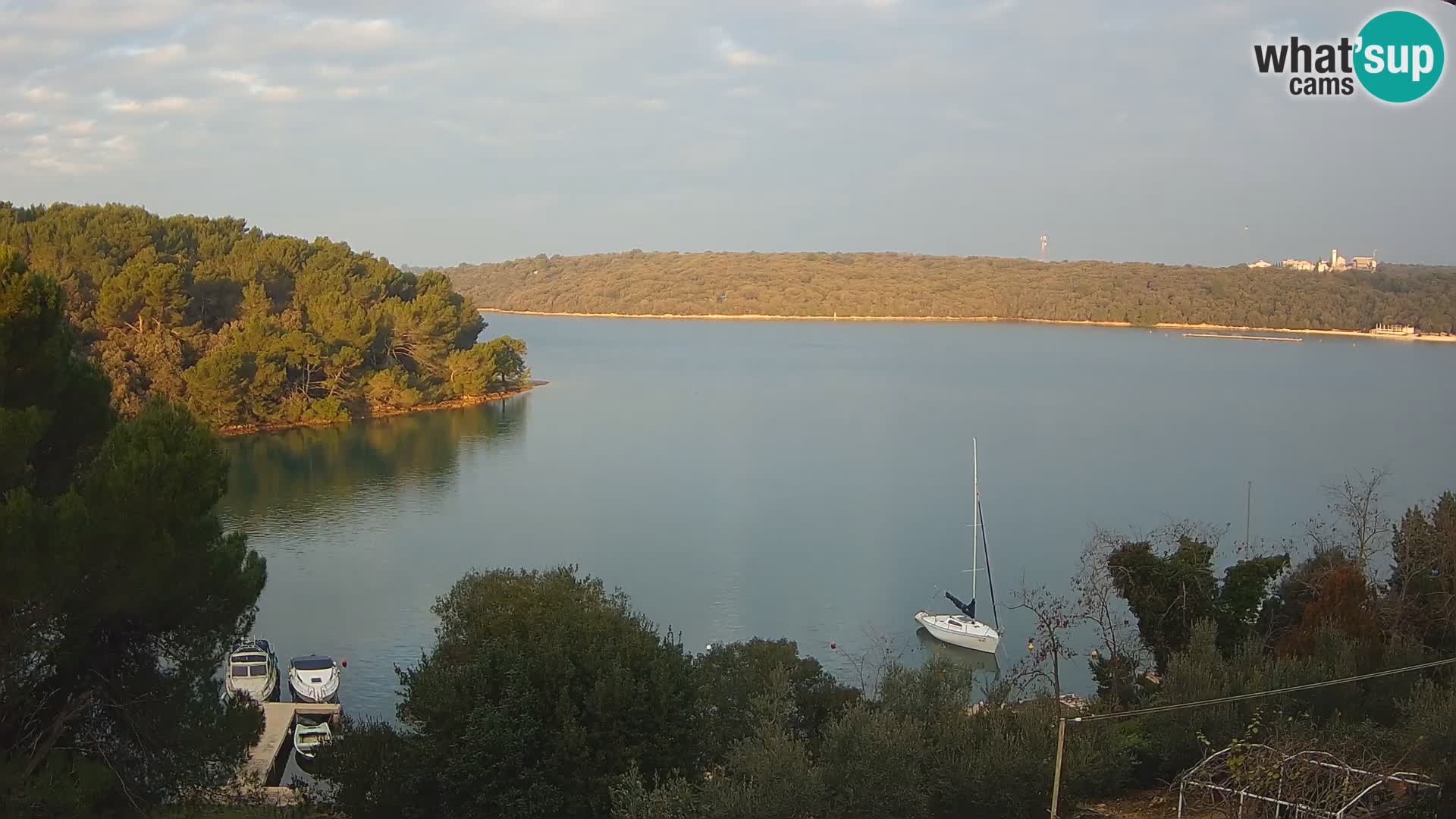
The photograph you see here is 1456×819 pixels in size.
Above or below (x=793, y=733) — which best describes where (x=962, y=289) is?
above

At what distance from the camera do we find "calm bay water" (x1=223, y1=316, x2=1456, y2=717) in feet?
55.2

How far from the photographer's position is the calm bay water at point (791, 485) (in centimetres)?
1683

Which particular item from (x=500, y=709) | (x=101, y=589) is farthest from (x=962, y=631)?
(x=101, y=589)

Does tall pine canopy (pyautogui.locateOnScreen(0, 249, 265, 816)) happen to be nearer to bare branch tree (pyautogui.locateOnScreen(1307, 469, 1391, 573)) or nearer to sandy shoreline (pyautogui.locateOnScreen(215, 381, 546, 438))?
bare branch tree (pyautogui.locateOnScreen(1307, 469, 1391, 573))

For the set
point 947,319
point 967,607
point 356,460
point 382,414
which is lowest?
point 967,607

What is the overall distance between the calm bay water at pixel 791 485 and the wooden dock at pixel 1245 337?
22358 millimetres

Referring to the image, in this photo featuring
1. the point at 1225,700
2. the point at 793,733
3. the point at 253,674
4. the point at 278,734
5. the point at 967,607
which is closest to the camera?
the point at 1225,700

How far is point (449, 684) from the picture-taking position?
23.5ft

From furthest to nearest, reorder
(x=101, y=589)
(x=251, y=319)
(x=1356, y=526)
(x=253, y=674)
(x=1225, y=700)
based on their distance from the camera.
Answer: (x=251, y=319) < (x=1356, y=526) < (x=253, y=674) < (x=1225, y=700) < (x=101, y=589)

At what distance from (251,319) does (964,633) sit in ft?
83.4

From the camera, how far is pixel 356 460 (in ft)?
93.8

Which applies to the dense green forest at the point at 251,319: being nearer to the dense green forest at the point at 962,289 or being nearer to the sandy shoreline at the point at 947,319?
the sandy shoreline at the point at 947,319

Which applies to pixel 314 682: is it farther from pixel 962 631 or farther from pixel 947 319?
pixel 947 319

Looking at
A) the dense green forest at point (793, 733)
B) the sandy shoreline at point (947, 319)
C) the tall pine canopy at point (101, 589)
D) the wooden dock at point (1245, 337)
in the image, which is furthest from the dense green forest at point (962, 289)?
the tall pine canopy at point (101, 589)
